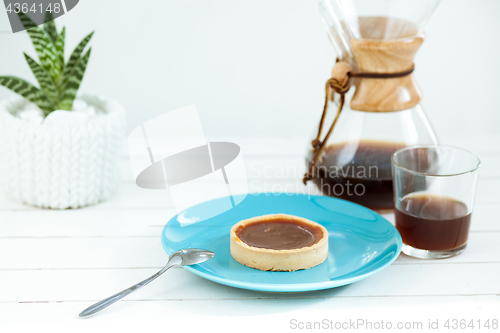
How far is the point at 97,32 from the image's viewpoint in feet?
4.72

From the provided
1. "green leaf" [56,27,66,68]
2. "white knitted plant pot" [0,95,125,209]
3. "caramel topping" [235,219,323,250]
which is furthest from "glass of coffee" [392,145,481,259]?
"green leaf" [56,27,66,68]

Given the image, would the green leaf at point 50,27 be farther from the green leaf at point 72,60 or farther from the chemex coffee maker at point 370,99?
the chemex coffee maker at point 370,99

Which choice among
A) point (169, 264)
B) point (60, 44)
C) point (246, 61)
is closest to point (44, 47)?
point (60, 44)

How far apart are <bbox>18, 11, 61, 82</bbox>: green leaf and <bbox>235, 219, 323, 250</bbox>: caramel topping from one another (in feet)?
1.56

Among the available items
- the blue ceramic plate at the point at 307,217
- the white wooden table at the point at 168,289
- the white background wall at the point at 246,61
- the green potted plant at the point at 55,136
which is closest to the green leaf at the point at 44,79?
the green potted plant at the point at 55,136

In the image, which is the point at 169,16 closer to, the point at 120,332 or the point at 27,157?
the point at 27,157

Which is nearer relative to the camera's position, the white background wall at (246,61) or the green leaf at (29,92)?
the green leaf at (29,92)

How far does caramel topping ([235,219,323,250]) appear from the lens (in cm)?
79

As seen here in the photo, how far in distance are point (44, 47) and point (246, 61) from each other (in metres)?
0.61

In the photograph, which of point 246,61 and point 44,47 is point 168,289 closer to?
point 44,47

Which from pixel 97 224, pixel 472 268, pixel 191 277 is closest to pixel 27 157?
pixel 97 224

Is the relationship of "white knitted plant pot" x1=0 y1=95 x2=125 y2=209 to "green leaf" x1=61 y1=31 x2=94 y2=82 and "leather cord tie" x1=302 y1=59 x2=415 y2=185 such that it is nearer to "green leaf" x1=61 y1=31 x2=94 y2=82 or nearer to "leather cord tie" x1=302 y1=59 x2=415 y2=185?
"green leaf" x1=61 y1=31 x2=94 y2=82

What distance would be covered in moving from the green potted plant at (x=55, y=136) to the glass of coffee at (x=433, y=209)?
1.73 ft

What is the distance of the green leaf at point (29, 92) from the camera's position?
3.22 ft
